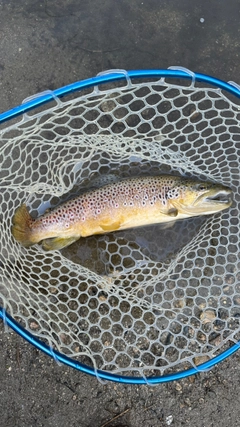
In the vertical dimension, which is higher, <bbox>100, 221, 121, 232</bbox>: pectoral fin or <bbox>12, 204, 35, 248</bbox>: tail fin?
<bbox>12, 204, 35, 248</bbox>: tail fin

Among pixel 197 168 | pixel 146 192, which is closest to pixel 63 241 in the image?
pixel 146 192

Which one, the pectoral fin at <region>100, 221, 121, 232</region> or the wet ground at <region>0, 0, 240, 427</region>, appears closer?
the pectoral fin at <region>100, 221, 121, 232</region>

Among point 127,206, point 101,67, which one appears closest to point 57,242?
point 127,206

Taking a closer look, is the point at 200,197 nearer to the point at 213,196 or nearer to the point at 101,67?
the point at 213,196

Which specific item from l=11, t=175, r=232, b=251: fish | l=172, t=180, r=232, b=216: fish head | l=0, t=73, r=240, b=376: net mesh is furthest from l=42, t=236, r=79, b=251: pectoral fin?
l=172, t=180, r=232, b=216: fish head

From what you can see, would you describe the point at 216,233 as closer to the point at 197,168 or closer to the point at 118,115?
the point at 197,168

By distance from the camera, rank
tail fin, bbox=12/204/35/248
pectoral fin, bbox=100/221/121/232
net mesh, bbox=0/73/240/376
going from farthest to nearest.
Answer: net mesh, bbox=0/73/240/376, pectoral fin, bbox=100/221/121/232, tail fin, bbox=12/204/35/248

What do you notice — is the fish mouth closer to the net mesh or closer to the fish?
the fish
